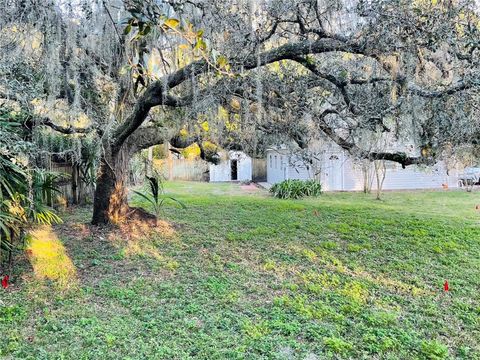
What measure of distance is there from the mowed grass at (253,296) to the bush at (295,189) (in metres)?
4.70

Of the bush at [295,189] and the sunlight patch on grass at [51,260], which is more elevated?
the bush at [295,189]

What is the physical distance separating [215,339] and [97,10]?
11.1ft

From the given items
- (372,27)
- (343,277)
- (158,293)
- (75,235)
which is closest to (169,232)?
(75,235)

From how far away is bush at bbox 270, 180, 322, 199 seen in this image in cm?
1164

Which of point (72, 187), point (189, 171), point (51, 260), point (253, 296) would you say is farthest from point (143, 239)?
point (189, 171)

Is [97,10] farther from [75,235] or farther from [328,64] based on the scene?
[75,235]

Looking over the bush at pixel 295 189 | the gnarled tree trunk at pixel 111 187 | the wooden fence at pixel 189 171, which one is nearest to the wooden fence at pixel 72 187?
the gnarled tree trunk at pixel 111 187

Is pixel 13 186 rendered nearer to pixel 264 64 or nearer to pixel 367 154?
pixel 264 64

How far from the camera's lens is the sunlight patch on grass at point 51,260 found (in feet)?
14.0

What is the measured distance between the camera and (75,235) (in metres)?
6.00

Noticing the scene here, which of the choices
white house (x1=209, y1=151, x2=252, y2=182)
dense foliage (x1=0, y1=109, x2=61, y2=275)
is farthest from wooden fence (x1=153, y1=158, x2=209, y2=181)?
dense foliage (x1=0, y1=109, x2=61, y2=275)

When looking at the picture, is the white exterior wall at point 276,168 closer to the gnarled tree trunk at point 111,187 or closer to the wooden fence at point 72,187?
the wooden fence at point 72,187

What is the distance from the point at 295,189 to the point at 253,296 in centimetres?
819

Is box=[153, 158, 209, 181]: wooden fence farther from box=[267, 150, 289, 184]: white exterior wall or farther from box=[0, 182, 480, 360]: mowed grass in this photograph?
box=[0, 182, 480, 360]: mowed grass
